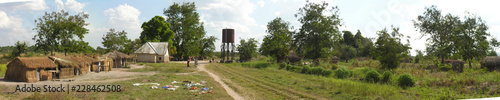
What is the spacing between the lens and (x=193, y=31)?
46.3 meters

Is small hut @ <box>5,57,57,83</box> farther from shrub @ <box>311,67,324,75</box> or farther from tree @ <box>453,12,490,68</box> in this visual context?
tree @ <box>453,12,490,68</box>

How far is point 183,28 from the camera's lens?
4606 cm

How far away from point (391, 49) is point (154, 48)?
1256 inches

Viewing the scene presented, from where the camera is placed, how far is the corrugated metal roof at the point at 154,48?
37594 mm

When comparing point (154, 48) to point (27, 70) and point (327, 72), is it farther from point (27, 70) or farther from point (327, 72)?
point (327, 72)

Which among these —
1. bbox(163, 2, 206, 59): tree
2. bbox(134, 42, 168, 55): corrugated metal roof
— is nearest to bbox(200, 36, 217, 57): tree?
bbox(163, 2, 206, 59): tree

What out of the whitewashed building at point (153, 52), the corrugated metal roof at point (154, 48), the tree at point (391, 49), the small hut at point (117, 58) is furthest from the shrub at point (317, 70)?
the corrugated metal roof at point (154, 48)

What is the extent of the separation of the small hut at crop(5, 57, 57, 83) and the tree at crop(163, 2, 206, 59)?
102 feet

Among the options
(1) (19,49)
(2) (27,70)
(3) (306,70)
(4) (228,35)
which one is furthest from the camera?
(4) (228,35)

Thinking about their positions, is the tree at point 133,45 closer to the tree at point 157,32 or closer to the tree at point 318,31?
the tree at point 157,32

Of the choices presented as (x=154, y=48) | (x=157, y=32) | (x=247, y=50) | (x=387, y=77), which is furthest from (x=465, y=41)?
(x=157, y=32)

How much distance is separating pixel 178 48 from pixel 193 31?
13.9 ft

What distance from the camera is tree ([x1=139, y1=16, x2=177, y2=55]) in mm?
43869

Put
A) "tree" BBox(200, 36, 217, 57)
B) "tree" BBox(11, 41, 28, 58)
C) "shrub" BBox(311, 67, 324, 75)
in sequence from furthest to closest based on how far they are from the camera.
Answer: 1. "tree" BBox(200, 36, 217, 57)
2. "tree" BBox(11, 41, 28, 58)
3. "shrub" BBox(311, 67, 324, 75)
